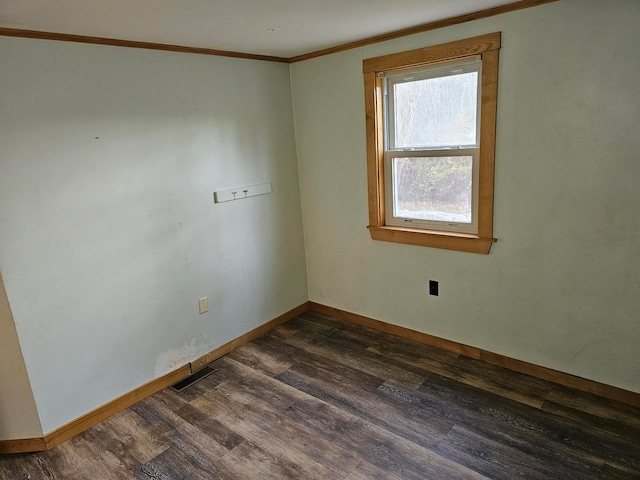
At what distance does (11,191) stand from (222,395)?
1.61m

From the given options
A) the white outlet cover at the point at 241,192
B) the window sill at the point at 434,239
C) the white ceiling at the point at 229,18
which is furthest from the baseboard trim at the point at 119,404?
the white ceiling at the point at 229,18

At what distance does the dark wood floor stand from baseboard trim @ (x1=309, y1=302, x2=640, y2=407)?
0.17 ft

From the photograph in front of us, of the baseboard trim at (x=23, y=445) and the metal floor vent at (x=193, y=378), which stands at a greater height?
the baseboard trim at (x=23, y=445)

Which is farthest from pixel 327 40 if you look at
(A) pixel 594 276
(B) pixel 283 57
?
(A) pixel 594 276

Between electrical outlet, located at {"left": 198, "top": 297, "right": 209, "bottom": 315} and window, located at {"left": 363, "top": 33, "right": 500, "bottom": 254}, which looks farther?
electrical outlet, located at {"left": 198, "top": 297, "right": 209, "bottom": 315}

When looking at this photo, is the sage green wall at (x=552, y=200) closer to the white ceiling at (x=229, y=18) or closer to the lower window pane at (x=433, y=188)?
the lower window pane at (x=433, y=188)

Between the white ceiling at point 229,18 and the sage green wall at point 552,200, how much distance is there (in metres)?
0.34

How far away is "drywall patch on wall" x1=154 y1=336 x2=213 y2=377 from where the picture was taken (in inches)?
109

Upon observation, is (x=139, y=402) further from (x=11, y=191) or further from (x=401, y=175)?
(x=401, y=175)

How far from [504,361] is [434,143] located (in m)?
1.48

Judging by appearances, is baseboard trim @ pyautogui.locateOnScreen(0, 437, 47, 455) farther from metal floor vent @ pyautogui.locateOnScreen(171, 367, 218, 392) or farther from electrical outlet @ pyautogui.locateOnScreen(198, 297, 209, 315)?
electrical outlet @ pyautogui.locateOnScreen(198, 297, 209, 315)

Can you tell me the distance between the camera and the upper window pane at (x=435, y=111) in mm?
2580

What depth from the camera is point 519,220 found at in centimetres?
249

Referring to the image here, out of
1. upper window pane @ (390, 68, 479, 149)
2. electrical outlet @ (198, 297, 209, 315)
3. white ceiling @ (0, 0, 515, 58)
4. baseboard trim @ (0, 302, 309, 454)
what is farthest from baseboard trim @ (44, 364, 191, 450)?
upper window pane @ (390, 68, 479, 149)
